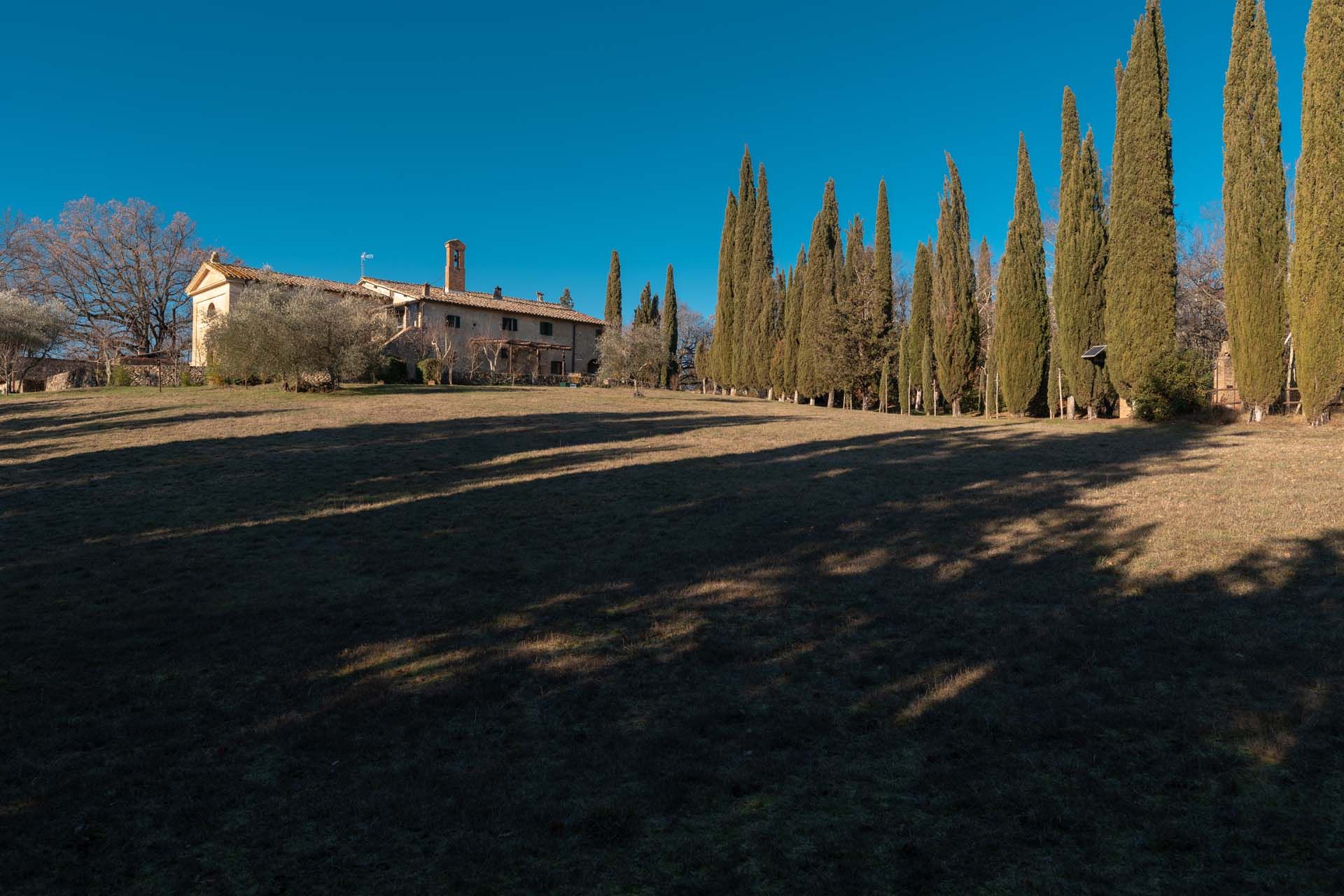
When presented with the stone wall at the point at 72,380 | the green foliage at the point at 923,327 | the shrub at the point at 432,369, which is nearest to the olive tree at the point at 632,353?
the shrub at the point at 432,369

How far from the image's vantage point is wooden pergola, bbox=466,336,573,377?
169 feet

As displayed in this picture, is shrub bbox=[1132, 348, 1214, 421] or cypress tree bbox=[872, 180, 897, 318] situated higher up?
cypress tree bbox=[872, 180, 897, 318]

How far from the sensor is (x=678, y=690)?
4.72 metres

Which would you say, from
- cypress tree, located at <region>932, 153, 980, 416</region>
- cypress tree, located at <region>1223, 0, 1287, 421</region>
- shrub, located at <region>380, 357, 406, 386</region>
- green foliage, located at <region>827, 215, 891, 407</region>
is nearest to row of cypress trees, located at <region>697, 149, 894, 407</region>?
green foliage, located at <region>827, 215, 891, 407</region>

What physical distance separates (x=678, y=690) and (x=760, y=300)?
39459 mm

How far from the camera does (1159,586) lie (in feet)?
20.5

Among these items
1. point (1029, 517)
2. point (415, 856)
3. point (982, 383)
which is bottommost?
point (415, 856)

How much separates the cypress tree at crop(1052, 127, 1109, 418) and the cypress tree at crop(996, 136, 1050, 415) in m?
1.91

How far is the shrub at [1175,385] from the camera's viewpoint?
763 inches

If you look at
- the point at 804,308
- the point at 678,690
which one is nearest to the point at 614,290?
the point at 804,308

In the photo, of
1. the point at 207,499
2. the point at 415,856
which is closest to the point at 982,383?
the point at 207,499

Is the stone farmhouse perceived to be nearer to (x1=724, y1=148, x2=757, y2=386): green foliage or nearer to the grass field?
(x1=724, y1=148, x2=757, y2=386): green foliage

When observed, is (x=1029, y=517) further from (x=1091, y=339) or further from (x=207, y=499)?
(x=1091, y=339)

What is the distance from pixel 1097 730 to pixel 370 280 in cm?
5614
